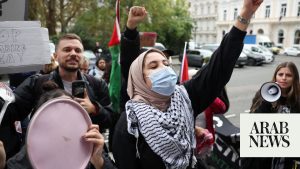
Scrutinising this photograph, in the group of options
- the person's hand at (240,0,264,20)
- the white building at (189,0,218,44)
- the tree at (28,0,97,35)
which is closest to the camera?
the person's hand at (240,0,264,20)

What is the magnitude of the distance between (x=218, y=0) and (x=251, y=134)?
6680 centimetres

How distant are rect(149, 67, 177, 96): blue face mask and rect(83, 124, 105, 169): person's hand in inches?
18.2

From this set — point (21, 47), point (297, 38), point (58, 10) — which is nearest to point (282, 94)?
point (21, 47)

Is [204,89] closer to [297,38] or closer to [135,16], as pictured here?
[135,16]

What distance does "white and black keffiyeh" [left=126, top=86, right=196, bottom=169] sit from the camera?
1.76m

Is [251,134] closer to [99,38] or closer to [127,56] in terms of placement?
[127,56]

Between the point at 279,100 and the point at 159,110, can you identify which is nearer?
the point at 159,110

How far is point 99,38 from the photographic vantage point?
23250 mm

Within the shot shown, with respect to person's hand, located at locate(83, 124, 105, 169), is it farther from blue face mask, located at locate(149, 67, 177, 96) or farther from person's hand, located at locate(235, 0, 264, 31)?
person's hand, located at locate(235, 0, 264, 31)

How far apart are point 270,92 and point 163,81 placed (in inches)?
42.7

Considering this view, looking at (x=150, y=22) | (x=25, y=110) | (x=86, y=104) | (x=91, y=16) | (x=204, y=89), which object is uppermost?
(x=91, y=16)

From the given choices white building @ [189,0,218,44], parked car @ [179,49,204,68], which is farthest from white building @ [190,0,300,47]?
parked car @ [179,49,204,68]

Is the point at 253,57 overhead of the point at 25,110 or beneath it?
beneath

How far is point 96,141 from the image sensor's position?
149 centimetres
